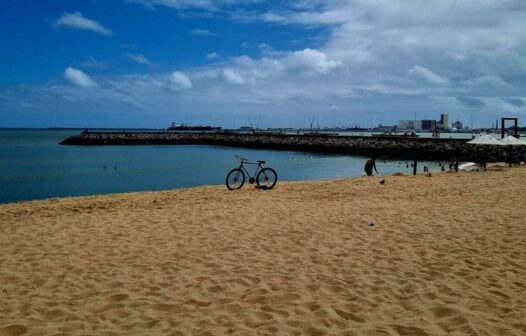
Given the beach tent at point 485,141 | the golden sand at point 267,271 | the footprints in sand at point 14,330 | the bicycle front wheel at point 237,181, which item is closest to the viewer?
the footprints in sand at point 14,330

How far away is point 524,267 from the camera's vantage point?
18.6 feet

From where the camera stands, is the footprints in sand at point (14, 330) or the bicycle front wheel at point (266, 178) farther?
the bicycle front wheel at point (266, 178)

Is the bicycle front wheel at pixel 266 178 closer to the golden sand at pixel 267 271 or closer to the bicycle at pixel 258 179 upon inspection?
the bicycle at pixel 258 179

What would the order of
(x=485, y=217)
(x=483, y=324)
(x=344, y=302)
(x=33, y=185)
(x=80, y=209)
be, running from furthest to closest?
(x=33, y=185)
(x=80, y=209)
(x=485, y=217)
(x=344, y=302)
(x=483, y=324)

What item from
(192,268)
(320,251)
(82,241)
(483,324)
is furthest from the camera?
(82,241)

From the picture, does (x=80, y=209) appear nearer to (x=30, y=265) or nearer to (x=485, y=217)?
(x=30, y=265)

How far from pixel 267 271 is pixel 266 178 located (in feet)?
32.4

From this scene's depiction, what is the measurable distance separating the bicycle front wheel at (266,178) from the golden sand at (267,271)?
4723 millimetres

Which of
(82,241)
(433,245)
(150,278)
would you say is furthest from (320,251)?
(82,241)

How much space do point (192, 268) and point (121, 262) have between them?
3.93 ft

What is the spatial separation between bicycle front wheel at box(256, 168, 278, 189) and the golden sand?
4723mm

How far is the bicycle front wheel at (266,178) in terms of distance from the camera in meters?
15.2

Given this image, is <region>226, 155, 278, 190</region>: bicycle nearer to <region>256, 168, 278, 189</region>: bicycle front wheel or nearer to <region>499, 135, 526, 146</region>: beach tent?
<region>256, 168, 278, 189</region>: bicycle front wheel

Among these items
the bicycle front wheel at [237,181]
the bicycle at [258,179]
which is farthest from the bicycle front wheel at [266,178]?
the bicycle front wheel at [237,181]
